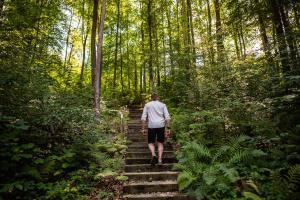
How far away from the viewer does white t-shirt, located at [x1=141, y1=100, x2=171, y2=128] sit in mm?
7900

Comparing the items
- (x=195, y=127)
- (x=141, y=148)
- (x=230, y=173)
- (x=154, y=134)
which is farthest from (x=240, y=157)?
(x=141, y=148)

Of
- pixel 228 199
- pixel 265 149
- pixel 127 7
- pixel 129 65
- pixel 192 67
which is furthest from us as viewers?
pixel 129 65

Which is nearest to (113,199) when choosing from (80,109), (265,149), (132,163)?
(132,163)

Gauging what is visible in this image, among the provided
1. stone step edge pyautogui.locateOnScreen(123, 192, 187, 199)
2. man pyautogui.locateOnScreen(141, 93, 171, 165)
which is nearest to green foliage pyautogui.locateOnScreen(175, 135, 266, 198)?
stone step edge pyautogui.locateOnScreen(123, 192, 187, 199)

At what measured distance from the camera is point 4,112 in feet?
20.6

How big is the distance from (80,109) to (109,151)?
1.87 m

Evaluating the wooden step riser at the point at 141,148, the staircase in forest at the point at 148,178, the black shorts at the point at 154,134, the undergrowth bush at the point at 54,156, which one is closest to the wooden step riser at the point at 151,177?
the staircase in forest at the point at 148,178

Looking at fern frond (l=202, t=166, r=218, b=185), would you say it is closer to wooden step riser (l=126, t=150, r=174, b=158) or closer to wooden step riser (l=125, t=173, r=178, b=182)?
wooden step riser (l=125, t=173, r=178, b=182)

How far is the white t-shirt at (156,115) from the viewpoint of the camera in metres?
7.90

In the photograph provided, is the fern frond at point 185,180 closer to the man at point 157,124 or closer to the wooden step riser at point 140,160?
the man at point 157,124

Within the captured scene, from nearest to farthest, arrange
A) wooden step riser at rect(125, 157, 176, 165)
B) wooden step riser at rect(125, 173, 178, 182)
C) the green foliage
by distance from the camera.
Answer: the green foliage → wooden step riser at rect(125, 173, 178, 182) → wooden step riser at rect(125, 157, 176, 165)

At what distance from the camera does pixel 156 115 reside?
7.96 m

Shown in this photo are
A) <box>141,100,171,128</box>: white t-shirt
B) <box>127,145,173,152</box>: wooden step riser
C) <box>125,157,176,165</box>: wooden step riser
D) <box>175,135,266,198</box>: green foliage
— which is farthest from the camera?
<box>127,145,173,152</box>: wooden step riser

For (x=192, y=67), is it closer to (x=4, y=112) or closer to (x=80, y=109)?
(x=80, y=109)
